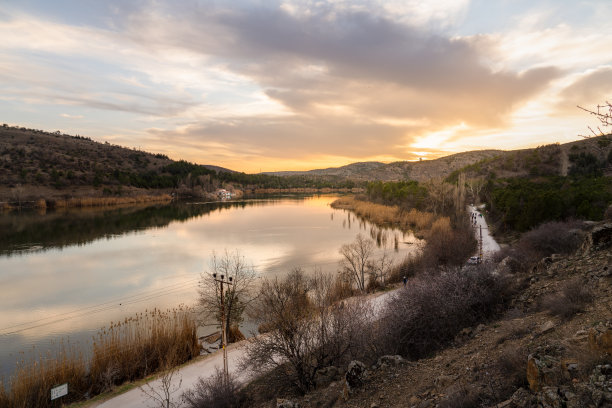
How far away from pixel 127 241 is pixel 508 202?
143 feet

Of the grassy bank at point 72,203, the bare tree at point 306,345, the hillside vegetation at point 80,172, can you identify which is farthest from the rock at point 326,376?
the hillside vegetation at point 80,172

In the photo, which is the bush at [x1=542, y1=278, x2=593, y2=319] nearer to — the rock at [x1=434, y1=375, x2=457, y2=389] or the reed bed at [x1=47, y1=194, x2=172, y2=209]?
the rock at [x1=434, y1=375, x2=457, y2=389]

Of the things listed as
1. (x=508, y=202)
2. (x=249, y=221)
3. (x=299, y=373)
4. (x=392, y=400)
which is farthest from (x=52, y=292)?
(x=508, y=202)

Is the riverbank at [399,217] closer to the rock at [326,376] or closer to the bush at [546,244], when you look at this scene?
the bush at [546,244]

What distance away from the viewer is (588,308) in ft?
25.8

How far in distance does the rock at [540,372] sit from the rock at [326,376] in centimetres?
601

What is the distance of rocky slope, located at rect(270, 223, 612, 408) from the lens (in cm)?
479

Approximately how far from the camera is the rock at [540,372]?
493cm

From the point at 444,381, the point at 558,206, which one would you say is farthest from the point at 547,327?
the point at 558,206

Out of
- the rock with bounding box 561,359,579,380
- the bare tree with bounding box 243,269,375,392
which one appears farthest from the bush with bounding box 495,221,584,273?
the rock with bounding box 561,359,579,380

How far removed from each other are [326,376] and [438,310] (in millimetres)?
4561

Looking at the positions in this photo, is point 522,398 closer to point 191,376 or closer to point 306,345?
point 306,345

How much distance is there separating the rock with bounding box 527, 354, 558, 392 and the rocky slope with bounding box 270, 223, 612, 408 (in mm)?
13

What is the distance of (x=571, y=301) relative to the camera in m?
8.33
